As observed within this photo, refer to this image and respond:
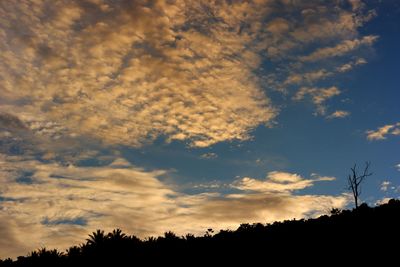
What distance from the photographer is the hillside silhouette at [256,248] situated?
17.8m

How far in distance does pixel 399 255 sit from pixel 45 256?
47.9 feet

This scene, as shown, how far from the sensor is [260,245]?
1998 cm

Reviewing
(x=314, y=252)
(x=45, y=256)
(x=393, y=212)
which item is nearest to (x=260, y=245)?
(x=314, y=252)

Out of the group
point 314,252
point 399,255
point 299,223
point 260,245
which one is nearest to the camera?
point 399,255

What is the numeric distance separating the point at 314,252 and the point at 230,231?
5.35m

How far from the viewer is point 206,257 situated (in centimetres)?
1909

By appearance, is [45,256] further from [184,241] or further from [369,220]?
[369,220]

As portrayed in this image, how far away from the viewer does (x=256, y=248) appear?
1973cm

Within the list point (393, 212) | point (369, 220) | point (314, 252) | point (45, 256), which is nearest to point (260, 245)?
point (314, 252)

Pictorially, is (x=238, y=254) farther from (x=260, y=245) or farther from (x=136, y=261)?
(x=136, y=261)

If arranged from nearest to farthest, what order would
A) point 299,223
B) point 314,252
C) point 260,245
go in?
1. point 314,252
2. point 260,245
3. point 299,223

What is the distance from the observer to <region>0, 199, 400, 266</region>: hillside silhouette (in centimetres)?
1781

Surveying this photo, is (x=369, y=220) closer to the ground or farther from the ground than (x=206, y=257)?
farther from the ground

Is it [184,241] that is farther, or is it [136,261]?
[184,241]
